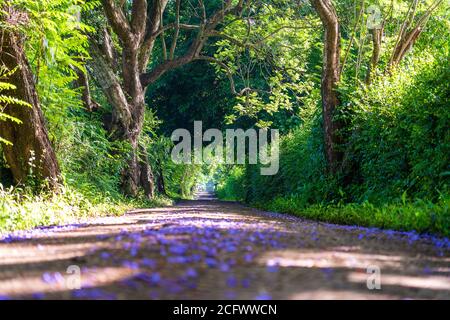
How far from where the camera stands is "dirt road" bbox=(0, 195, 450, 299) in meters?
3.06

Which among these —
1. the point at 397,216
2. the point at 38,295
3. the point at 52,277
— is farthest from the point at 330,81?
the point at 38,295

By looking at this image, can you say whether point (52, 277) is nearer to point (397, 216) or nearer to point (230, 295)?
point (230, 295)

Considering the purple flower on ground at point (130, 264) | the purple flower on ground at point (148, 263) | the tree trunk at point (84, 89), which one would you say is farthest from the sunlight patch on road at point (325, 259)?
the tree trunk at point (84, 89)

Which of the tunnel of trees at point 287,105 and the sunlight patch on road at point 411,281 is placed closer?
the sunlight patch on road at point 411,281

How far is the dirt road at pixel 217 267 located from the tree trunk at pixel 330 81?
7.67m

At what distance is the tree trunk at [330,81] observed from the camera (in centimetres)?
1319

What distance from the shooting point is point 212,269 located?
3.67 m

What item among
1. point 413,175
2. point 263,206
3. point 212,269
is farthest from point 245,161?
point 212,269

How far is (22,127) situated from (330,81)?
25.1 ft

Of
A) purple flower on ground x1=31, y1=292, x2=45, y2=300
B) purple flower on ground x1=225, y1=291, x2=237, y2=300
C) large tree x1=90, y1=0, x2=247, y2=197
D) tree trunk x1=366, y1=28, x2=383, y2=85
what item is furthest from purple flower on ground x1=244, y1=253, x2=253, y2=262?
large tree x1=90, y1=0, x2=247, y2=197

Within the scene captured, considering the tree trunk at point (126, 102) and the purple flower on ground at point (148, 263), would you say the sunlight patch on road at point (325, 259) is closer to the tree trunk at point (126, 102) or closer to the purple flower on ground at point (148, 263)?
the purple flower on ground at point (148, 263)

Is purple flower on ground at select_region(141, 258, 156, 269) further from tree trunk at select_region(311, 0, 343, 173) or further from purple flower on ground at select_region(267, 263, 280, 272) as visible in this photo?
tree trunk at select_region(311, 0, 343, 173)

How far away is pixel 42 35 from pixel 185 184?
43.9 metres
